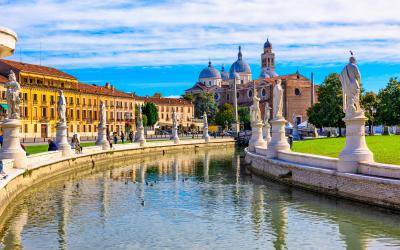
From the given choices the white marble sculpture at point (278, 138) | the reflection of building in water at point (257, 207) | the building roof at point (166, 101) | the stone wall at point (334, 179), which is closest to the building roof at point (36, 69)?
the building roof at point (166, 101)

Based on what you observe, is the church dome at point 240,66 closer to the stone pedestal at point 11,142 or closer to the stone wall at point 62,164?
the stone wall at point 62,164

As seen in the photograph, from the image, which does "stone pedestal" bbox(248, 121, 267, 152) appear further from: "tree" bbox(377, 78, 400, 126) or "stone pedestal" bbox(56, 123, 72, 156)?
"tree" bbox(377, 78, 400, 126)

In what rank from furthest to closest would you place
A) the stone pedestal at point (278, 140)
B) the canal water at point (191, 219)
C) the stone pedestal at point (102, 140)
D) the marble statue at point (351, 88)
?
1. the stone pedestal at point (102, 140)
2. the stone pedestal at point (278, 140)
3. the marble statue at point (351, 88)
4. the canal water at point (191, 219)

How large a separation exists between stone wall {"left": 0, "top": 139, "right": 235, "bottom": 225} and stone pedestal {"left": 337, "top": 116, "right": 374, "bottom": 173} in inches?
441

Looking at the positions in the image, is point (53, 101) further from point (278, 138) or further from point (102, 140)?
point (278, 138)

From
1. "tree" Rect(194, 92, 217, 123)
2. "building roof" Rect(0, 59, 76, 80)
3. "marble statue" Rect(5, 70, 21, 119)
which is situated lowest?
"marble statue" Rect(5, 70, 21, 119)

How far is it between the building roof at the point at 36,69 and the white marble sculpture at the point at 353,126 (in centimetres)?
7157

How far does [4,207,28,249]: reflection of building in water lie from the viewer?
14.2 meters

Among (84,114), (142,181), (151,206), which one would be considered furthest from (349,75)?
(84,114)

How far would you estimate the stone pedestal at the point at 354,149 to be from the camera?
1919 cm

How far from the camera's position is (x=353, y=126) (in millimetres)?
19531

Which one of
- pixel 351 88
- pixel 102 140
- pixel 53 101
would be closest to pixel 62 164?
pixel 102 140

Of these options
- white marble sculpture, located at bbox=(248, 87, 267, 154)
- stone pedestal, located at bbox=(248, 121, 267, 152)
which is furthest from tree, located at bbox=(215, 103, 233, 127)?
stone pedestal, located at bbox=(248, 121, 267, 152)

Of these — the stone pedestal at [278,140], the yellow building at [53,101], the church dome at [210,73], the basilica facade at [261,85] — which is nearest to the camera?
the stone pedestal at [278,140]
